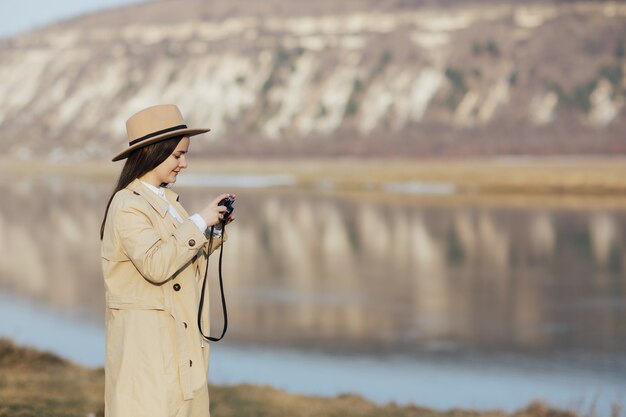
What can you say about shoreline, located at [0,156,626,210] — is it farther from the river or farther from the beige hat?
the beige hat

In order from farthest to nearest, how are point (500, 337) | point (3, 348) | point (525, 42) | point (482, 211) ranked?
1. point (525, 42)
2. point (482, 211)
3. point (500, 337)
4. point (3, 348)

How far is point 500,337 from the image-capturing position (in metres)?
17.7

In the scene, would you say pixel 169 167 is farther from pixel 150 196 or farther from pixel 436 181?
pixel 436 181

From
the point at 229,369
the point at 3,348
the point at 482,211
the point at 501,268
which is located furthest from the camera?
the point at 482,211

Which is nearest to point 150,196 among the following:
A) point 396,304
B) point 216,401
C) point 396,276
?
point 216,401

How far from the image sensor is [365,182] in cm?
7450

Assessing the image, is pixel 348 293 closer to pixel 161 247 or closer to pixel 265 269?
pixel 265 269

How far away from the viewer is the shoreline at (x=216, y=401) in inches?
381

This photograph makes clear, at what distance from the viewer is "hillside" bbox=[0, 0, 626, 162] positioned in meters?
112

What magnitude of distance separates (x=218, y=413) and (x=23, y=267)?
1870 centimetres

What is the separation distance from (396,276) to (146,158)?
66.3ft

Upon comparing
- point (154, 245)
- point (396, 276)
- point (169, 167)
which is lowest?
point (154, 245)

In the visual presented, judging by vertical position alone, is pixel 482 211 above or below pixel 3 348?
above

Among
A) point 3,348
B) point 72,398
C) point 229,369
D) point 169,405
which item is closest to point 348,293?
point 229,369
